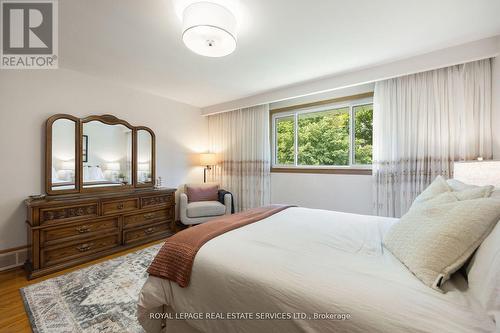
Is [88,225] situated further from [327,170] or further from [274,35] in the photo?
[327,170]

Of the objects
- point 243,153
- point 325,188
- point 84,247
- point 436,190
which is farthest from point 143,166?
point 436,190

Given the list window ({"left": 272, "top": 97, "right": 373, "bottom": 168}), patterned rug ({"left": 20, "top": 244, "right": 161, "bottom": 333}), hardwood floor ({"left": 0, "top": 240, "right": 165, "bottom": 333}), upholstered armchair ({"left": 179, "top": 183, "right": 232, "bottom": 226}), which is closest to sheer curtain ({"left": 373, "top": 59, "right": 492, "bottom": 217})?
window ({"left": 272, "top": 97, "right": 373, "bottom": 168})

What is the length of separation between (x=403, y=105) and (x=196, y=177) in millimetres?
3776

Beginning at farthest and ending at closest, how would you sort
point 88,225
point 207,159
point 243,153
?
point 207,159
point 243,153
point 88,225

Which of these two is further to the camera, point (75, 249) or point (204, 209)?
point (204, 209)

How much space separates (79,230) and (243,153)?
274cm

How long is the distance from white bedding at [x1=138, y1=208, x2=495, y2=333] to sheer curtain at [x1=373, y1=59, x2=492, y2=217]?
1509 mm

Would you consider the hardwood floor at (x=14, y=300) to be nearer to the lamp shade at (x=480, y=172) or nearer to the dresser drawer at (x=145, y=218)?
the dresser drawer at (x=145, y=218)

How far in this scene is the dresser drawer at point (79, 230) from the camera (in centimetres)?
240

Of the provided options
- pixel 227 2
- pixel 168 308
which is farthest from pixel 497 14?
pixel 168 308

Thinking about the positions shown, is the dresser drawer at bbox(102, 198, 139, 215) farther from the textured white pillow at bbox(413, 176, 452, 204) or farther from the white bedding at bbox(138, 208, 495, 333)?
the textured white pillow at bbox(413, 176, 452, 204)

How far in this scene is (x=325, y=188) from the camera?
11.2 feet

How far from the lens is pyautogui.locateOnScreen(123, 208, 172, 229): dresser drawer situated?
3.10 m

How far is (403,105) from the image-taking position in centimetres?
A: 275
